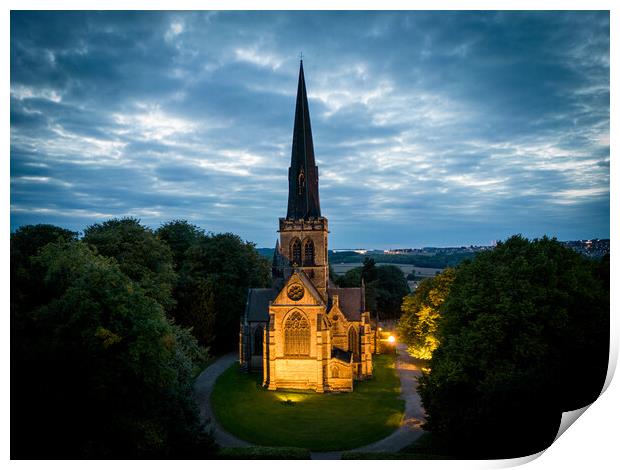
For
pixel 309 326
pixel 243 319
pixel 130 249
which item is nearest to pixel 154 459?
pixel 309 326

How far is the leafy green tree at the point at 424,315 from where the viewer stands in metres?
29.9

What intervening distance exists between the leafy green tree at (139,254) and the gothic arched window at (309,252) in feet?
31.6

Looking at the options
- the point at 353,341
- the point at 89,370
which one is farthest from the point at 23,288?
the point at 353,341

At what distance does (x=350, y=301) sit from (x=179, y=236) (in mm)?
22140

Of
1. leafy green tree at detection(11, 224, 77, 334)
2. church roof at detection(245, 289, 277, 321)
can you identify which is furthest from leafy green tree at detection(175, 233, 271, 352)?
leafy green tree at detection(11, 224, 77, 334)

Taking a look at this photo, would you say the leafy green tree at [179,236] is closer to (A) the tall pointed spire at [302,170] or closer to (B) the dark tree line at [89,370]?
(A) the tall pointed spire at [302,170]

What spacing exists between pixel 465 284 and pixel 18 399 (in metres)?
15.4

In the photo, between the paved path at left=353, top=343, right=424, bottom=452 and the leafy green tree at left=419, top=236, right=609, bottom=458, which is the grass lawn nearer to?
the paved path at left=353, top=343, right=424, bottom=452

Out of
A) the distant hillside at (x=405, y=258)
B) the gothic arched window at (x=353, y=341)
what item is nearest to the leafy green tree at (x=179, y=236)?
the distant hillside at (x=405, y=258)

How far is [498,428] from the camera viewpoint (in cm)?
1226

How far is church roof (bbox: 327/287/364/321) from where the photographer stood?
30155mm

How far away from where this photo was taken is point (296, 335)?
26.6m

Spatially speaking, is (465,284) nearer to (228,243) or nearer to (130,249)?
(130,249)

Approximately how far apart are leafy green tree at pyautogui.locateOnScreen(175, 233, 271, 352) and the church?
5.07 metres
